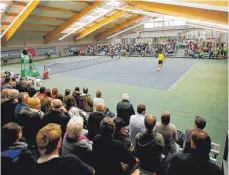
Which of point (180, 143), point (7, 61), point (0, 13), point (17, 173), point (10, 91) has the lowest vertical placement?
point (180, 143)

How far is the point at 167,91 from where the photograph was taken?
10.7 meters

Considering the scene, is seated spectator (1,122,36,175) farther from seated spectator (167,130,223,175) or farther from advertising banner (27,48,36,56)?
advertising banner (27,48,36,56)

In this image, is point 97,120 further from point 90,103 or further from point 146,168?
A: point 90,103

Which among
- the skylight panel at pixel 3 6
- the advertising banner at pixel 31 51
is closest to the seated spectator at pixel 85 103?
the skylight panel at pixel 3 6

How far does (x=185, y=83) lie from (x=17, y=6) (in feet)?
56.2

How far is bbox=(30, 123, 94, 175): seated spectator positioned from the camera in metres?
2.04

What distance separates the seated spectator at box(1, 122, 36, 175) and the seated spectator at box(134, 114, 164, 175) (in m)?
1.72

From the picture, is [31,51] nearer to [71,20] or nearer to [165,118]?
[71,20]

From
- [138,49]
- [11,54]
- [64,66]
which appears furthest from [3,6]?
[138,49]

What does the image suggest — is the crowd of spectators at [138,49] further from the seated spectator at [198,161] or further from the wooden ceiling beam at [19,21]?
the seated spectator at [198,161]

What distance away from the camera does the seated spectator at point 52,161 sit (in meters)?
2.04

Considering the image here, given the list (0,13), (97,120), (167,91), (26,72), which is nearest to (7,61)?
(0,13)

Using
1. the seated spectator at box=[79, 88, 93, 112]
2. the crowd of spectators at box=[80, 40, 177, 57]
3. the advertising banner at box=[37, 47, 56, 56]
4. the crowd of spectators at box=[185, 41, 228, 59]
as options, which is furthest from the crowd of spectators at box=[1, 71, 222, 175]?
the advertising banner at box=[37, 47, 56, 56]

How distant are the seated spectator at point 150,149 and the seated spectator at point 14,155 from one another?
1.72 metres
